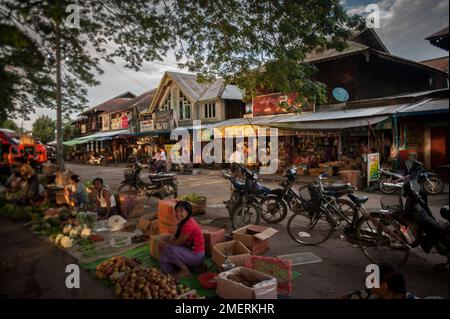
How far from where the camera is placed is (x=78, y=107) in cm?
1200

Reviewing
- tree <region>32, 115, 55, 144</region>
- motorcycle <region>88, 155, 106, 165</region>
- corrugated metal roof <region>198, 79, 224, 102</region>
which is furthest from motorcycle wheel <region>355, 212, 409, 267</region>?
tree <region>32, 115, 55, 144</region>

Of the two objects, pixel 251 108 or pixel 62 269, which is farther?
pixel 251 108

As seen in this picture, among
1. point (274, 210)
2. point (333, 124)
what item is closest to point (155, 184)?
point (274, 210)

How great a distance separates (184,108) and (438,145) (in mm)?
18790

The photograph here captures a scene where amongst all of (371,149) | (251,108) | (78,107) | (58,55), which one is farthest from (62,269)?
(251,108)

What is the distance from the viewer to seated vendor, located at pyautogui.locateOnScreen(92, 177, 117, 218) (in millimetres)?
7102

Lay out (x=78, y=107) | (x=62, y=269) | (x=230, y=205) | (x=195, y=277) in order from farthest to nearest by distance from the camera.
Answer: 1. (x=78, y=107)
2. (x=230, y=205)
3. (x=62, y=269)
4. (x=195, y=277)

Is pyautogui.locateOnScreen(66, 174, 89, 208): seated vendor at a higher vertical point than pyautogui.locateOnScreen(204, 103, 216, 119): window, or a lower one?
lower

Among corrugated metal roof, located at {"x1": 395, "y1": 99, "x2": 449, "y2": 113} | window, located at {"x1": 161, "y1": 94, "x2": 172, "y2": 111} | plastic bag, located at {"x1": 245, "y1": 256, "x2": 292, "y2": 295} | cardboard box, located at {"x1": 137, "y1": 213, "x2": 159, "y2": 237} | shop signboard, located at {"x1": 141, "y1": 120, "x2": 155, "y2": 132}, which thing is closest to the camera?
plastic bag, located at {"x1": 245, "y1": 256, "x2": 292, "y2": 295}

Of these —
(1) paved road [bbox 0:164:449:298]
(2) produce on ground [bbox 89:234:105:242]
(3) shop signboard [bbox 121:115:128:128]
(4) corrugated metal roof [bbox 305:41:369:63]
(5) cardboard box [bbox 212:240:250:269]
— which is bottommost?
(1) paved road [bbox 0:164:449:298]

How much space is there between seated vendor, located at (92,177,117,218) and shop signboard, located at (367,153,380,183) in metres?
8.64

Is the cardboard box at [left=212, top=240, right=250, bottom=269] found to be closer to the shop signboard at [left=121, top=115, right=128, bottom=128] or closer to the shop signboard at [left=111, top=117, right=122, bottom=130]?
the shop signboard at [left=121, top=115, right=128, bottom=128]
